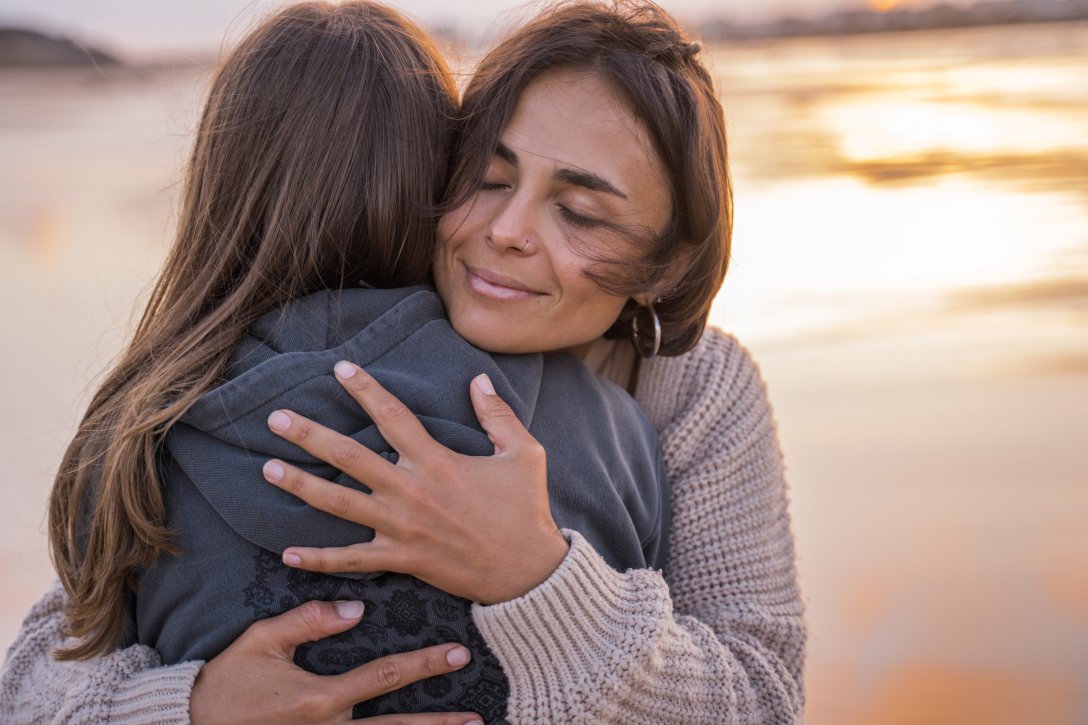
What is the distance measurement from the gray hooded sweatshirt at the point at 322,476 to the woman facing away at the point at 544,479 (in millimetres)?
35

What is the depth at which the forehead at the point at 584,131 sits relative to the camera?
142 cm

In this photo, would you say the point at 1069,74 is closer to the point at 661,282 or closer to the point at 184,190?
the point at 661,282

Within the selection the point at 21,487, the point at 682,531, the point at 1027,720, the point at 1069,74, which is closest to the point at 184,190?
the point at 682,531

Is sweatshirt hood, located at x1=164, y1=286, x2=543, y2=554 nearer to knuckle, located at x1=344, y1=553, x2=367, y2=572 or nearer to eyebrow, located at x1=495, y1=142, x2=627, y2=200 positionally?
knuckle, located at x1=344, y1=553, x2=367, y2=572

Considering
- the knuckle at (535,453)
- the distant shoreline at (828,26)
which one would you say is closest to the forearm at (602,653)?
the knuckle at (535,453)

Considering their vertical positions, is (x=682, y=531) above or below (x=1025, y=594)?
above

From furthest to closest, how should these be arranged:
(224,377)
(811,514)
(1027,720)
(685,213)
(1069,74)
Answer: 1. (1069,74)
2. (811,514)
3. (1027,720)
4. (685,213)
5. (224,377)

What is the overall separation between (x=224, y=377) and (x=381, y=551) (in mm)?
306

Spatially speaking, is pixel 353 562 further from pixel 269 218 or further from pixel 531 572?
pixel 269 218

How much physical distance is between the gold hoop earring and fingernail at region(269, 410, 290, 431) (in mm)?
609

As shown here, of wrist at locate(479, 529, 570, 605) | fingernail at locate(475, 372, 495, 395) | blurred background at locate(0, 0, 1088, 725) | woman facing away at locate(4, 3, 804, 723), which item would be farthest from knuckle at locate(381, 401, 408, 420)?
blurred background at locate(0, 0, 1088, 725)

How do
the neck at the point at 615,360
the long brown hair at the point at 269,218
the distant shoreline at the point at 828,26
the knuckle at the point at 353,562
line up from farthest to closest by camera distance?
1. the distant shoreline at the point at 828,26
2. the neck at the point at 615,360
3. the long brown hair at the point at 269,218
4. the knuckle at the point at 353,562

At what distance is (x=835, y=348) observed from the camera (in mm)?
3090

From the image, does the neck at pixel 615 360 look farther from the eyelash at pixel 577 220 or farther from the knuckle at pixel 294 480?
the knuckle at pixel 294 480
